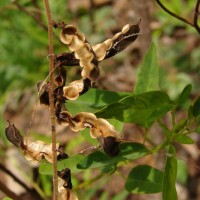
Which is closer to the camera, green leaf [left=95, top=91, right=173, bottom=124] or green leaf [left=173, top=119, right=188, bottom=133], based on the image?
green leaf [left=95, top=91, right=173, bottom=124]

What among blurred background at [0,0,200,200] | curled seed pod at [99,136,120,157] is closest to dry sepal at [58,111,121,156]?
curled seed pod at [99,136,120,157]

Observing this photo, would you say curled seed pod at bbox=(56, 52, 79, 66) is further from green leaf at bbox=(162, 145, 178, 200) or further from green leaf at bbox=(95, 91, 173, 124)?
green leaf at bbox=(162, 145, 178, 200)

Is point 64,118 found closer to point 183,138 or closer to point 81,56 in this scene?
point 81,56

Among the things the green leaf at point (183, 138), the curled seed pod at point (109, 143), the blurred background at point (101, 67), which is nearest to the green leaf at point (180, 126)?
the green leaf at point (183, 138)

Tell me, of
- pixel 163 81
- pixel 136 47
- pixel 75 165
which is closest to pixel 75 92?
pixel 75 165

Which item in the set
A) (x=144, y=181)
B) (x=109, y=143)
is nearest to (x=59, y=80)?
(x=109, y=143)

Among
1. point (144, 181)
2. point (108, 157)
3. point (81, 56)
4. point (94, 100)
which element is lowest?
point (144, 181)
